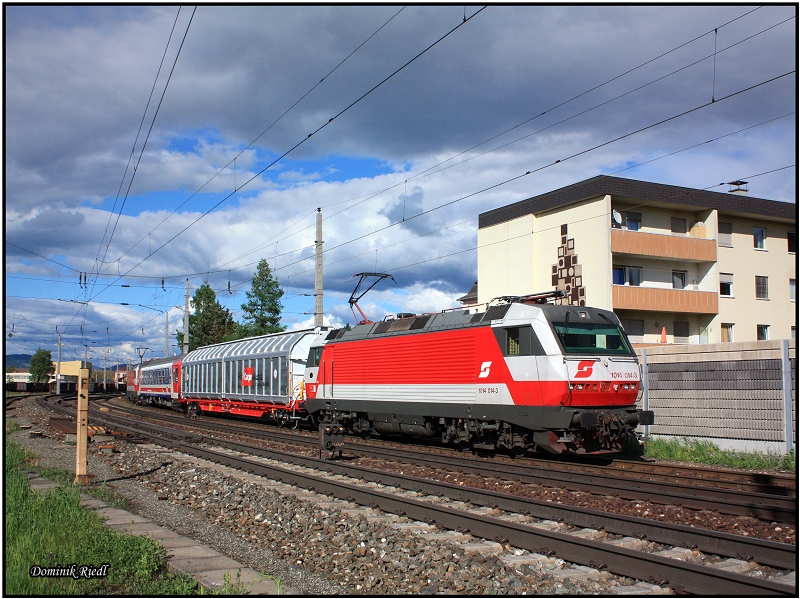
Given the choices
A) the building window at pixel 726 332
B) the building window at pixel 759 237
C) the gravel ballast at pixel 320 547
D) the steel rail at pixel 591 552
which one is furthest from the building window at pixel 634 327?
the steel rail at pixel 591 552

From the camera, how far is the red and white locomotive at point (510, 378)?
13555 millimetres

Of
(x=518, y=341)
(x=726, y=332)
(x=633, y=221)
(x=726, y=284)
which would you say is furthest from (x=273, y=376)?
(x=726, y=284)

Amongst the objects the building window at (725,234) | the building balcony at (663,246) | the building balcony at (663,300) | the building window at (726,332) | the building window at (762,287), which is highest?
the building window at (725,234)

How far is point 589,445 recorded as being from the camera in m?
14.0

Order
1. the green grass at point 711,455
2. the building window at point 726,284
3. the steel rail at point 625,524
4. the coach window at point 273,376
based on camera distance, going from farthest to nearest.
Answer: the building window at point 726,284 < the coach window at point 273,376 < the green grass at point 711,455 < the steel rail at point 625,524

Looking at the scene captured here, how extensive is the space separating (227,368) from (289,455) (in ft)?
56.8

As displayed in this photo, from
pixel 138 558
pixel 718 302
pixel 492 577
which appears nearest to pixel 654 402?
pixel 492 577

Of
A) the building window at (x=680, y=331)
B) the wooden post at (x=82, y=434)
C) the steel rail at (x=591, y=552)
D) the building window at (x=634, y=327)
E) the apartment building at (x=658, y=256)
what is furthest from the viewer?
the building window at (x=680, y=331)

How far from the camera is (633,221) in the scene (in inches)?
1293

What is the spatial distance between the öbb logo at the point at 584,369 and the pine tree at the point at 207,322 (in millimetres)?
72011

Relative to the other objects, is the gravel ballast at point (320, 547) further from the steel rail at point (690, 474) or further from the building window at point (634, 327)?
the building window at point (634, 327)

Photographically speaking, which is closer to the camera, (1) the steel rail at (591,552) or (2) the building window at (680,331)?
(1) the steel rail at (591,552)

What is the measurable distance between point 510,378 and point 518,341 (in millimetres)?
828

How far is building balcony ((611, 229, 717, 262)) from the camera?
102 ft
